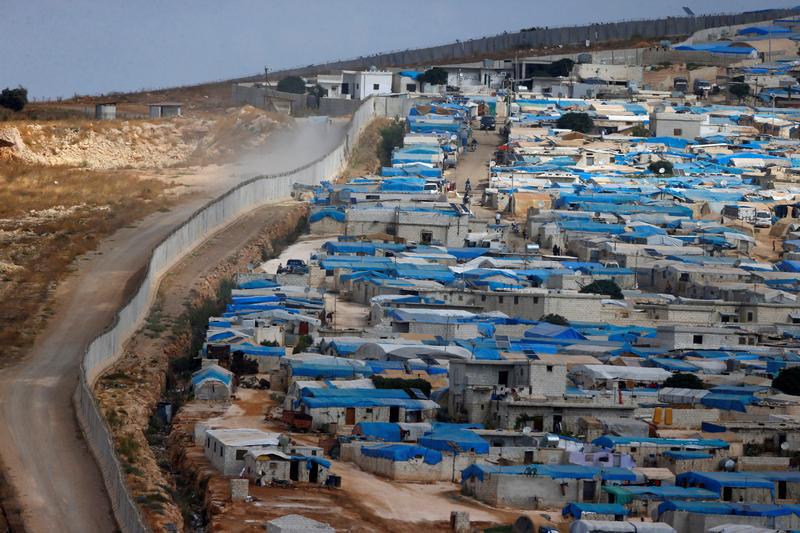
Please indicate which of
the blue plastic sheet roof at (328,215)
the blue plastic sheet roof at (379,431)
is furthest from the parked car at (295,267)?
the blue plastic sheet roof at (379,431)

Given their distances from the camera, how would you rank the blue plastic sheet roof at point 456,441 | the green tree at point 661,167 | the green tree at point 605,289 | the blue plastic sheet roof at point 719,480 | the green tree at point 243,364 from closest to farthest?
the blue plastic sheet roof at point 719,480 < the blue plastic sheet roof at point 456,441 < the green tree at point 243,364 < the green tree at point 605,289 < the green tree at point 661,167

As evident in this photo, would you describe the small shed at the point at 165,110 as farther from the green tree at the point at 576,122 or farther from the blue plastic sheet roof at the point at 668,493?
the blue plastic sheet roof at the point at 668,493

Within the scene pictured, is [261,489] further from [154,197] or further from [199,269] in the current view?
[154,197]

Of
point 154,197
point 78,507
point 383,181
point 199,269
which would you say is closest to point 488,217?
point 383,181

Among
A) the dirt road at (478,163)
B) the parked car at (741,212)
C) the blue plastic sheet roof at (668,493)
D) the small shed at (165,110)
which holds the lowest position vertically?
the blue plastic sheet roof at (668,493)

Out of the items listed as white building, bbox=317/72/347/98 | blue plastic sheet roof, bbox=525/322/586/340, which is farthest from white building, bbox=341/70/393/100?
blue plastic sheet roof, bbox=525/322/586/340

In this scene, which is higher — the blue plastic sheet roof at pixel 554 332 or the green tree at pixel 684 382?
the blue plastic sheet roof at pixel 554 332

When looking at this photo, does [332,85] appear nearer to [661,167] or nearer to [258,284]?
[661,167]
